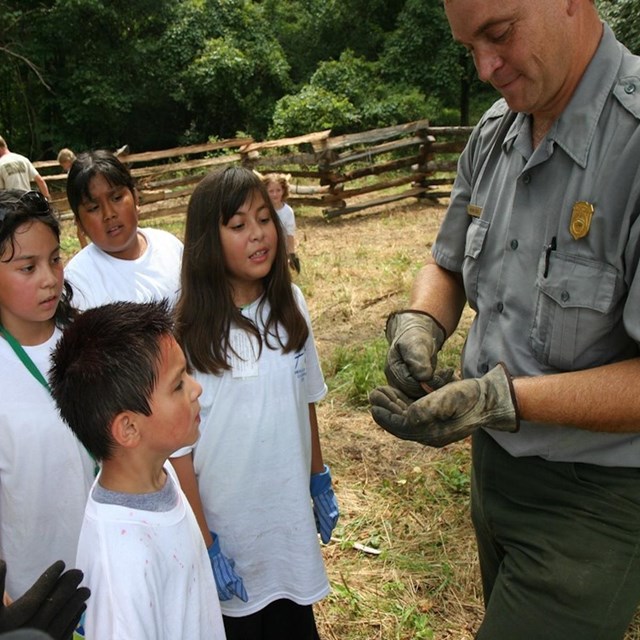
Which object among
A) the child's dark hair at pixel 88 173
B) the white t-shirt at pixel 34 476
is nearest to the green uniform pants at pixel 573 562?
the white t-shirt at pixel 34 476

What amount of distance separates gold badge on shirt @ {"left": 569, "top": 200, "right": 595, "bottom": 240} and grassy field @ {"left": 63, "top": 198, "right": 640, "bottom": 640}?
1.85m

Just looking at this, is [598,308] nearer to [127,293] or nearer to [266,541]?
[266,541]

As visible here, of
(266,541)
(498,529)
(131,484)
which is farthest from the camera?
(266,541)

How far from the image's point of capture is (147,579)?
1.45 meters

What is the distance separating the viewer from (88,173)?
3.08m

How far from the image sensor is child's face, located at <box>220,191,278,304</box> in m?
2.24

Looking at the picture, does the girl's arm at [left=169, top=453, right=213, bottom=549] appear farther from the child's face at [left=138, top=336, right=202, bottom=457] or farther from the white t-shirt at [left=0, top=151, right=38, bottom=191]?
the white t-shirt at [left=0, top=151, right=38, bottom=191]

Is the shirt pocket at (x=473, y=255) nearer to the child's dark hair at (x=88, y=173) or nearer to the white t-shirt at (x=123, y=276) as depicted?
the white t-shirt at (x=123, y=276)

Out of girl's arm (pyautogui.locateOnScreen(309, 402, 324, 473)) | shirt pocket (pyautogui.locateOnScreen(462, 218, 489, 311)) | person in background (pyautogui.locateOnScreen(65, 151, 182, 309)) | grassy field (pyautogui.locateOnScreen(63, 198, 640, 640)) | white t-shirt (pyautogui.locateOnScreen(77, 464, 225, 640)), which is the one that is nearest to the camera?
white t-shirt (pyautogui.locateOnScreen(77, 464, 225, 640))

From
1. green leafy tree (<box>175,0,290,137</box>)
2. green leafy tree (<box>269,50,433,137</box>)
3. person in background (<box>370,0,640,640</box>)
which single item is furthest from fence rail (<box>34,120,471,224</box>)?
person in background (<box>370,0,640,640</box>)

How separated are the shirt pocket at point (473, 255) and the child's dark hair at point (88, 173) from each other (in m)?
1.89

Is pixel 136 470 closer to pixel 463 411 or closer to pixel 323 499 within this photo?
pixel 463 411

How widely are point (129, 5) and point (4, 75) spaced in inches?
187

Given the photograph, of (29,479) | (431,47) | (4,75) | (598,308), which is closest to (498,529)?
(598,308)
